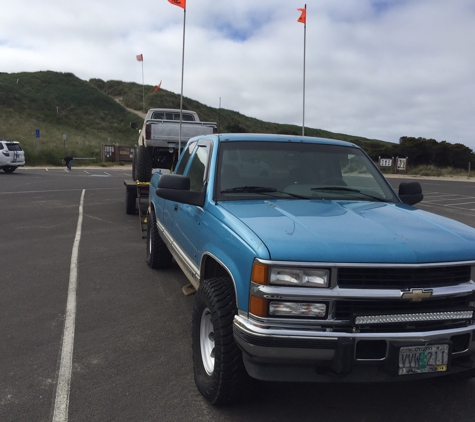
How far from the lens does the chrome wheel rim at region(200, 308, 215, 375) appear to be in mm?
3459

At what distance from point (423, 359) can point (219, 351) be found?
47.6 inches

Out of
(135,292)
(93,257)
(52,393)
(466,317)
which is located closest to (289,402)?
(466,317)

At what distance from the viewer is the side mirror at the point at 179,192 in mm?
4051

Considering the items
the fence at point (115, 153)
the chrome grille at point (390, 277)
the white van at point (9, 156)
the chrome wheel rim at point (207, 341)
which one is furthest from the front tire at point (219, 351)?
the fence at point (115, 153)

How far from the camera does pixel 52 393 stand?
351 centimetres

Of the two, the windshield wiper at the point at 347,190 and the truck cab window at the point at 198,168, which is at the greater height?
the truck cab window at the point at 198,168

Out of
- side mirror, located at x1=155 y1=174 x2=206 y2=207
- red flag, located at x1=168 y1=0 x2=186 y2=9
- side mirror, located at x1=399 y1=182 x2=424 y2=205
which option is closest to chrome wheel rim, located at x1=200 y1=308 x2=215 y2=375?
side mirror, located at x1=155 y1=174 x2=206 y2=207

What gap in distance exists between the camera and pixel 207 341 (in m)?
3.56

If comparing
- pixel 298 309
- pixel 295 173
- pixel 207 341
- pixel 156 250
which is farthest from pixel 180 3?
pixel 298 309

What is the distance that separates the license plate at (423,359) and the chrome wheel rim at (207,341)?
4.15 ft

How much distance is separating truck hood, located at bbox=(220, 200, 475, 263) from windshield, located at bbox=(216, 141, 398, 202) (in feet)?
1.04

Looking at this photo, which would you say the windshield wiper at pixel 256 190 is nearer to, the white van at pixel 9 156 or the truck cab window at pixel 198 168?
the truck cab window at pixel 198 168

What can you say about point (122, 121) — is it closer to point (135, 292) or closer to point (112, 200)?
point (112, 200)

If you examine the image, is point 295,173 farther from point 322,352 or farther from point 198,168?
point 322,352
